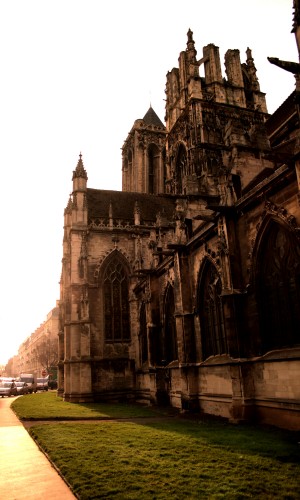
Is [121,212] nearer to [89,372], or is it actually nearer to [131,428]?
[89,372]

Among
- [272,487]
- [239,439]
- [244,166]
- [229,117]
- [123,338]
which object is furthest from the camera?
[229,117]

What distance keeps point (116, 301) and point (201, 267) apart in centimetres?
1272

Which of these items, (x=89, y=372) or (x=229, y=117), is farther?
(x=229, y=117)

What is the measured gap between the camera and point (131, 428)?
12.0 meters

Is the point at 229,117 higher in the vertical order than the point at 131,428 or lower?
higher

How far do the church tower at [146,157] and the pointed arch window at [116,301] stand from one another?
1531 centimetres

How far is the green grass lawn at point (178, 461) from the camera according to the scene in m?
5.72

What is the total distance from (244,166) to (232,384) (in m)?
7.88

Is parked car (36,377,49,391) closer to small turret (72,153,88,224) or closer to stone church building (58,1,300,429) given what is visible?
stone church building (58,1,300,429)

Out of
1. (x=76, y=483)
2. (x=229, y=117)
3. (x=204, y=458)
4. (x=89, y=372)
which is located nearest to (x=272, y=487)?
(x=204, y=458)

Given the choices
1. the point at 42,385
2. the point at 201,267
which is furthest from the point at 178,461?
the point at 42,385

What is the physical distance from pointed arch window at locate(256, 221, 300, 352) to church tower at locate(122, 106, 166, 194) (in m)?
30.1

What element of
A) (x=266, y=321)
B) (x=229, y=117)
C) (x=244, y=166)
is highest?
(x=229, y=117)

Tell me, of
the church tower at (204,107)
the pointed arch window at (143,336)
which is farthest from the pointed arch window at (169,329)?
the church tower at (204,107)
